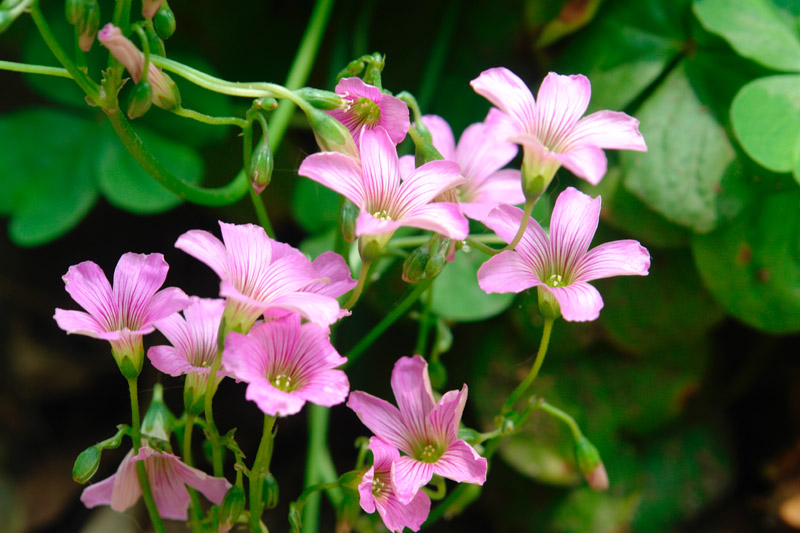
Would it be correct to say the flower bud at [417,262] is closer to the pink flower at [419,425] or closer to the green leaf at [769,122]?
the pink flower at [419,425]

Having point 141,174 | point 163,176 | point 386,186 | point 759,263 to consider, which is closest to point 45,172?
point 141,174

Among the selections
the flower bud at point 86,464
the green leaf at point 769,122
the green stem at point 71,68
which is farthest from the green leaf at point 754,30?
the flower bud at point 86,464

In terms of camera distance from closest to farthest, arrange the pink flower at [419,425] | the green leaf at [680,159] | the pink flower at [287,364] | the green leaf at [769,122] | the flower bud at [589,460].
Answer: the pink flower at [287,364] < the pink flower at [419,425] < the flower bud at [589,460] < the green leaf at [769,122] < the green leaf at [680,159]

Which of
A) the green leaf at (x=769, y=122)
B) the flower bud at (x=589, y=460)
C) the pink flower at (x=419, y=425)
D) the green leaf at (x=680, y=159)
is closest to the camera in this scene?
the pink flower at (x=419, y=425)

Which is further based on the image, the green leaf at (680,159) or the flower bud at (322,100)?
the green leaf at (680,159)

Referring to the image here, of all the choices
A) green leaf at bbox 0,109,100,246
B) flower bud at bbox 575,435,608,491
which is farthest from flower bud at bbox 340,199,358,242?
green leaf at bbox 0,109,100,246

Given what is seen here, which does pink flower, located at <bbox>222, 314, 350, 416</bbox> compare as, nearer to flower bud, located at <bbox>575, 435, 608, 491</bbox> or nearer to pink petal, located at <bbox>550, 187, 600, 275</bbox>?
pink petal, located at <bbox>550, 187, 600, 275</bbox>

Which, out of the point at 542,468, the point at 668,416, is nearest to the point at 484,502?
the point at 542,468
